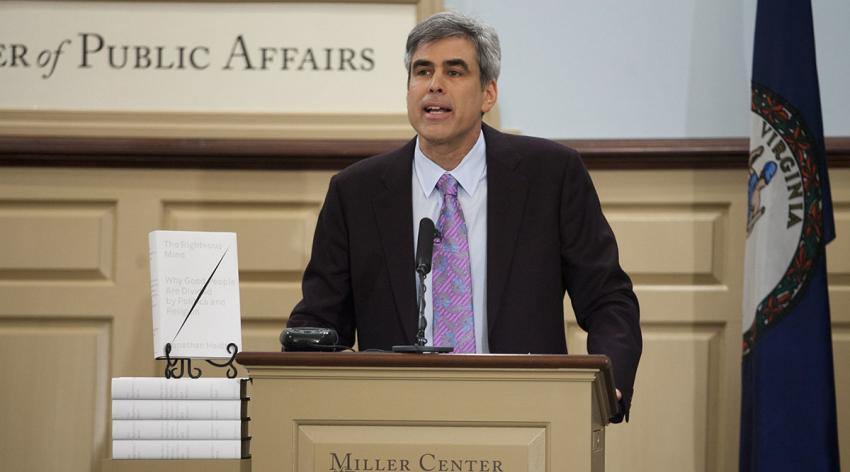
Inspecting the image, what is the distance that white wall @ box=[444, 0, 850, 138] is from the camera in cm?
420

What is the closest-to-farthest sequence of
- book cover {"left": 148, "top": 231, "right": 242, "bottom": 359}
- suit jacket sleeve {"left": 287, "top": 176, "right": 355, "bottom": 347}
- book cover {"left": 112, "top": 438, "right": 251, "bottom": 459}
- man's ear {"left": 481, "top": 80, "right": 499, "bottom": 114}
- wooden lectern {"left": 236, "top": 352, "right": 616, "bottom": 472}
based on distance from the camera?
wooden lectern {"left": 236, "top": 352, "right": 616, "bottom": 472} < book cover {"left": 112, "top": 438, "right": 251, "bottom": 459} < book cover {"left": 148, "top": 231, "right": 242, "bottom": 359} < suit jacket sleeve {"left": 287, "top": 176, "right": 355, "bottom": 347} < man's ear {"left": 481, "top": 80, "right": 499, "bottom": 114}

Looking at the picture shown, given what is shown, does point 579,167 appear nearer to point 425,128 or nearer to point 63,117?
point 425,128

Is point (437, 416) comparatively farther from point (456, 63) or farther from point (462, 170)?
point (456, 63)

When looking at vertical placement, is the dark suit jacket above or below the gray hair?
below

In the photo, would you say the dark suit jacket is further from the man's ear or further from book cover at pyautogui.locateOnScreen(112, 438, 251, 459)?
book cover at pyautogui.locateOnScreen(112, 438, 251, 459)

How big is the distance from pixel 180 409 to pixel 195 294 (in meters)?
0.34

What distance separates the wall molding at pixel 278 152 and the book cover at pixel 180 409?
2040 millimetres

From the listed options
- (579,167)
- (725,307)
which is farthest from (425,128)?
(725,307)

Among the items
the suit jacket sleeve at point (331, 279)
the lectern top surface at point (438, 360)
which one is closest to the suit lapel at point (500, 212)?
the suit jacket sleeve at point (331, 279)

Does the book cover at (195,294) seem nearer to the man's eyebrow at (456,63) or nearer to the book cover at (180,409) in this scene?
the book cover at (180,409)

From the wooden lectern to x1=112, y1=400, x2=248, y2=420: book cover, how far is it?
13 centimetres

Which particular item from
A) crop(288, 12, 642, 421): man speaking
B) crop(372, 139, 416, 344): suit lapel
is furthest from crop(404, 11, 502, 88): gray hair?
crop(372, 139, 416, 344): suit lapel

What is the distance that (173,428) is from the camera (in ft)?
7.13

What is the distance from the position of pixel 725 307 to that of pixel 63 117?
7.85 feet
